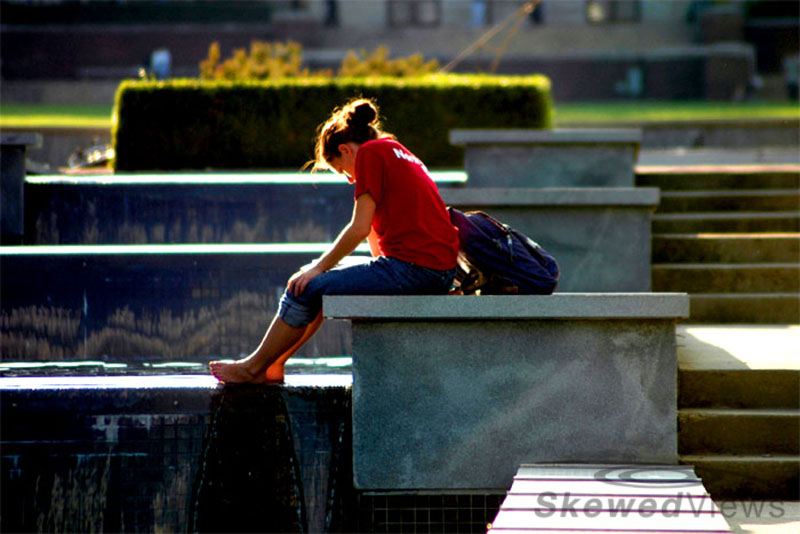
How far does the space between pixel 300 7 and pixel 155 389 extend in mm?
35247

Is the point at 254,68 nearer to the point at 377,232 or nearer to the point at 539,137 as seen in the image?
the point at 539,137

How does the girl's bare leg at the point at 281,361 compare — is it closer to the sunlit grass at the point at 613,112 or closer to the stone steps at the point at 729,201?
the stone steps at the point at 729,201

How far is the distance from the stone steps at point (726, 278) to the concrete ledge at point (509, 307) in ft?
12.9

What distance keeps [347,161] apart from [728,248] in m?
4.90

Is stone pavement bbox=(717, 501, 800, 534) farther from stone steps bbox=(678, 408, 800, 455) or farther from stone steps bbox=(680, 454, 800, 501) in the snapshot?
stone steps bbox=(678, 408, 800, 455)

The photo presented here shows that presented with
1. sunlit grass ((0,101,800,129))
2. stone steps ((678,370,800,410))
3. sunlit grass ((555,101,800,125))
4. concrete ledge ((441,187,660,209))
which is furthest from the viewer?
sunlit grass ((555,101,800,125))

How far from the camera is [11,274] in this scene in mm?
8297

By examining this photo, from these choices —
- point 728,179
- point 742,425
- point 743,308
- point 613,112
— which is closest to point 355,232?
point 742,425

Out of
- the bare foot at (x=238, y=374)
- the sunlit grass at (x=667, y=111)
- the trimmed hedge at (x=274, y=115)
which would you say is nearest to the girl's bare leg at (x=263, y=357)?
the bare foot at (x=238, y=374)

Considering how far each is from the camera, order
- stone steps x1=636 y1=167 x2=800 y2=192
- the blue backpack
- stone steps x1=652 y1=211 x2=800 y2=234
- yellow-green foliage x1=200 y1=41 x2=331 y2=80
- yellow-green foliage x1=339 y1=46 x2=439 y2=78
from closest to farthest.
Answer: the blue backpack, stone steps x1=652 y1=211 x2=800 y2=234, stone steps x1=636 y1=167 x2=800 y2=192, yellow-green foliage x1=200 y1=41 x2=331 y2=80, yellow-green foliage x1=339 y1=46 x2=439 y2=78

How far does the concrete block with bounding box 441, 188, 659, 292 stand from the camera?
908 cm

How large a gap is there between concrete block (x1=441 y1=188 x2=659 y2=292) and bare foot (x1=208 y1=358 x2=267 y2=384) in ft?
10.0

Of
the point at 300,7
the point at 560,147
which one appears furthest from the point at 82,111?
the point at 560,147

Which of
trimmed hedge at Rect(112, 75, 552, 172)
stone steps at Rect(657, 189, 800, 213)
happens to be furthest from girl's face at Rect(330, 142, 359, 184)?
trimmed hedge at Rect(112, 75, 552, 172)
